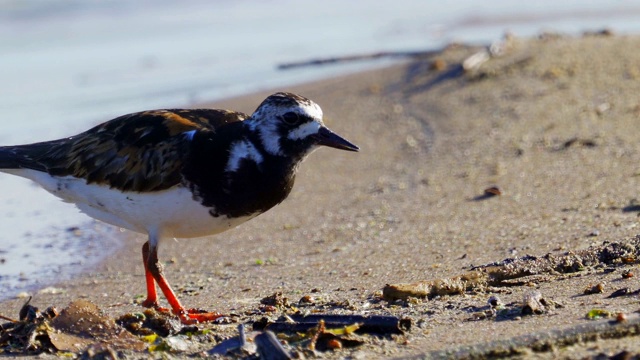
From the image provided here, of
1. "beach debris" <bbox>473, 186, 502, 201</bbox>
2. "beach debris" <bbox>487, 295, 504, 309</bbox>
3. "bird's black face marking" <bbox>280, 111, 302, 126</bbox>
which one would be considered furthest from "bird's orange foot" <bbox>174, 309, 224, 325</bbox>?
"beach debris" <bbox>473, 186, 502, 201</bbox>

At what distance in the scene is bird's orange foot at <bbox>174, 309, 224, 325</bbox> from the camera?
3732mm

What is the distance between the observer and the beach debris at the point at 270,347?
9.95 feet

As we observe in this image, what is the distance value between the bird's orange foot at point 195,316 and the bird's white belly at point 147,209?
0.34m

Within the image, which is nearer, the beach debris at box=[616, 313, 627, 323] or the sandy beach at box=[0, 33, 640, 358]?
the beach debris at box=[616, 313, 627, 323]

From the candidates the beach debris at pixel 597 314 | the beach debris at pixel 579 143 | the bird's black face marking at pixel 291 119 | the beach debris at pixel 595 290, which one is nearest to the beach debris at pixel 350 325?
the beach debris at pixel 597 314

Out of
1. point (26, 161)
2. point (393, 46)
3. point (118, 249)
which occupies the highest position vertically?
point (393, 46)

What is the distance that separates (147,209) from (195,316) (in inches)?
22.1

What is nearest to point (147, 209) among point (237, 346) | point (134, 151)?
point (134, 151)

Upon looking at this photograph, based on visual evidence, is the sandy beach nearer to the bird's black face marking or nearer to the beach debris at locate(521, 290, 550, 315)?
the beach debris at locate(521, 290, 550, 315)

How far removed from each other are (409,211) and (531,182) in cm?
76

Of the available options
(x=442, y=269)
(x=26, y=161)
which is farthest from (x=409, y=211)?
(x=26, y=161)

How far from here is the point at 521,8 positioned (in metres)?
13.7

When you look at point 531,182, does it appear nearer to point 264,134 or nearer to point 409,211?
point 409,211

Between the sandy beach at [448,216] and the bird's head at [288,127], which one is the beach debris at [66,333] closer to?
the sandy beach at [448,216]
